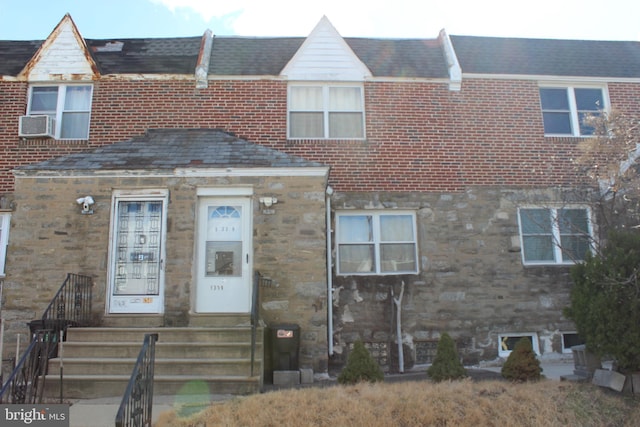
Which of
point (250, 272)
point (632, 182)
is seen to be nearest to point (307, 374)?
point (250, 272)

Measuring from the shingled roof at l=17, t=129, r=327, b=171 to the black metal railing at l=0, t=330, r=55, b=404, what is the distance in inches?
128

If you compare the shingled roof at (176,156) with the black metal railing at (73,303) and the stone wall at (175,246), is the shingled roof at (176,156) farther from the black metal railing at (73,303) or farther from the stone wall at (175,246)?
the black metal railing at (73,303)

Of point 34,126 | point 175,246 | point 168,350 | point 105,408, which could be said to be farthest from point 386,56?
point 105,408

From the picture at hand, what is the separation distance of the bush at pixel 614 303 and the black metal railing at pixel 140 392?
18.2 feet

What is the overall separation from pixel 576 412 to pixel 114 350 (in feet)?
20.2

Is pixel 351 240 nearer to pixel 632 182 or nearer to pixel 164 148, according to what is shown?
pixel 164 148

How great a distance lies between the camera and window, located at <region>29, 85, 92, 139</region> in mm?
11148

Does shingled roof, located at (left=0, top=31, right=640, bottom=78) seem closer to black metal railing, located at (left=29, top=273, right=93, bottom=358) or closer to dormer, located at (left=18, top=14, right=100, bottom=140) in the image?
dormer, located at (left=18, top=14, right=100, bottom=140)

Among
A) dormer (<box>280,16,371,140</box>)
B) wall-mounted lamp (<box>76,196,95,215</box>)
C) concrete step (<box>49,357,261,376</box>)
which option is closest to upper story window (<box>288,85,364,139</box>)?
Answer: dormer (<box>280,16,371,140</box>)

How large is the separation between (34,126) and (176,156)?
339 centimetres

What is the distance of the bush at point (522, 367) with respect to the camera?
7746mm

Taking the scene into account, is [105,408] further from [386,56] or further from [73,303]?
[386,56]

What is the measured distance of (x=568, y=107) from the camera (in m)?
11.8

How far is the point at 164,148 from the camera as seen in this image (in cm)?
1006
